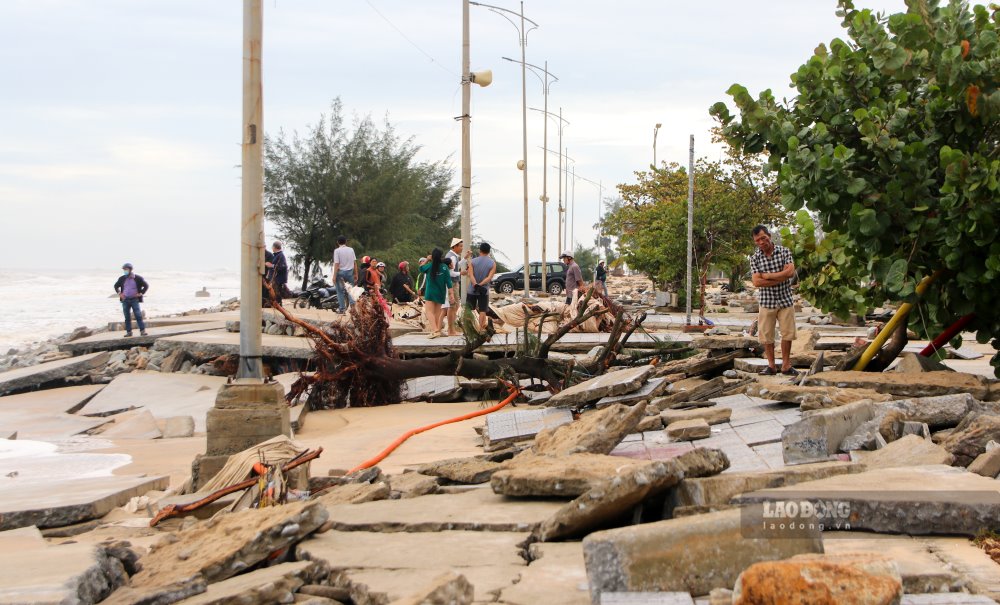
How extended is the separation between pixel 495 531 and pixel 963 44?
6.00 m

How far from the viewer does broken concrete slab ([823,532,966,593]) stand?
320 centimetres

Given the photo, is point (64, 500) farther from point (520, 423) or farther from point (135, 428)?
point (135, 428)

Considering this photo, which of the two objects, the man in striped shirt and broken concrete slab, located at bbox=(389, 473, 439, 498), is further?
the man in striped shirt

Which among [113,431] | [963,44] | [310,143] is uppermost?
[310,143]

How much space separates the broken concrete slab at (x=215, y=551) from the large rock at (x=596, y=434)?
189cm

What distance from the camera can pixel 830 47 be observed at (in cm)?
853

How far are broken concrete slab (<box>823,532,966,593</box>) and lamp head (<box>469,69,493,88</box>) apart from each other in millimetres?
17414

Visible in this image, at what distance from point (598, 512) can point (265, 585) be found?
140 cm

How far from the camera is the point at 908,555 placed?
3.56 meters

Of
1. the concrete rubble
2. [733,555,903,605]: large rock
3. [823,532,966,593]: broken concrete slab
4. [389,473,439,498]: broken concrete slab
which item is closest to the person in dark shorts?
the concrete rubble

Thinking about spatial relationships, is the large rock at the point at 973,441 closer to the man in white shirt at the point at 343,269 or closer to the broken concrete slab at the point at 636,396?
the broken concrete slab at the point at 636,396

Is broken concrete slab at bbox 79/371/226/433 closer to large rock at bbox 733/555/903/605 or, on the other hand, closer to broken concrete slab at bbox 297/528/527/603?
broken concrete slab at bbox 297/528/527/603

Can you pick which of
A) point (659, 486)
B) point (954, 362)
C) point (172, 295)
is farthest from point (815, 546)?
point (172, 295)

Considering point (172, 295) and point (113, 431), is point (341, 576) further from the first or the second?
point (172, 295)
